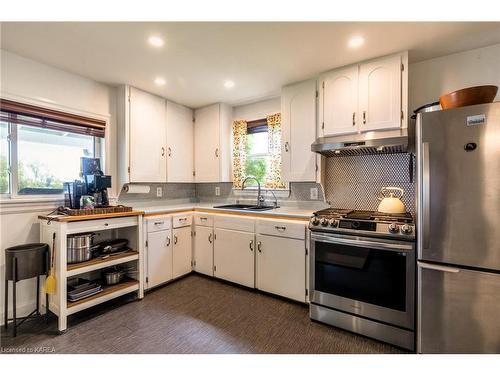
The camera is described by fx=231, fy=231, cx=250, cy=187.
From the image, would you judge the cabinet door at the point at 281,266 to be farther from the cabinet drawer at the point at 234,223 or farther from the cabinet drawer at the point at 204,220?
the cabinet drawer at the point at 204,220

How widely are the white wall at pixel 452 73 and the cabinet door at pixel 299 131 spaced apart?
98cm

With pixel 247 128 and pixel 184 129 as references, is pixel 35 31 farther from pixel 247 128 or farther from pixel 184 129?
pixel 247 128

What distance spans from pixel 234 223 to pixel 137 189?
1.46m

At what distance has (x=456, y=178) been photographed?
1490 millimetres

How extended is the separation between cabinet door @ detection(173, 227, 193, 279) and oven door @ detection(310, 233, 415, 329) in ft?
5.45

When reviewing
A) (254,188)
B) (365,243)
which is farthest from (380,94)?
(254,188)

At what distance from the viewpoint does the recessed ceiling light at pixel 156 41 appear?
1.81 metres

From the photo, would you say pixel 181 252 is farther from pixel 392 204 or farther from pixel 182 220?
pixel 392 204

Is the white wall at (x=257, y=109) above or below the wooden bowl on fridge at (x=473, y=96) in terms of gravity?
above

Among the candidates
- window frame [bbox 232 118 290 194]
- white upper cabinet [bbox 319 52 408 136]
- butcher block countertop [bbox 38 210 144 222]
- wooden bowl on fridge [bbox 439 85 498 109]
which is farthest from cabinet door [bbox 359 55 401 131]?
butcher block countertop [bbox 38 210 144 222]

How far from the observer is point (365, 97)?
217 cm

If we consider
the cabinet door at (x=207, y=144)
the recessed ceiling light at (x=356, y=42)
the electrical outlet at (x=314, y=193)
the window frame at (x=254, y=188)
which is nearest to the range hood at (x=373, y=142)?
the electrical outlet at (x=314, y=193)

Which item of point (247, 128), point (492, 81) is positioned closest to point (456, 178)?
point (492, 81)

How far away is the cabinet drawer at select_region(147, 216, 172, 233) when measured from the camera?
259 cm
